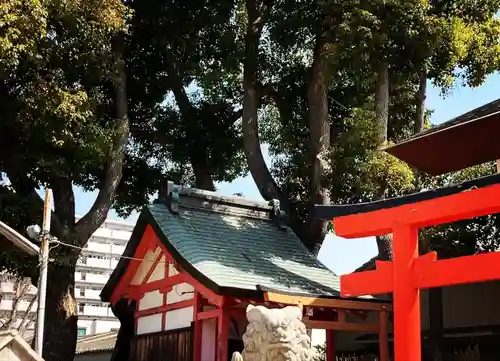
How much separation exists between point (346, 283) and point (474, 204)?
7.00 ft

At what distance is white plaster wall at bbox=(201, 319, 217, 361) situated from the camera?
11969mm

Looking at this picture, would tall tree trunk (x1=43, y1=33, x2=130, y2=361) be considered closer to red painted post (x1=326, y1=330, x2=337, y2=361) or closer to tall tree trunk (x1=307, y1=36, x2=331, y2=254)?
tall tree trunk (x1=307, y1=36, x2=331, y2=254)

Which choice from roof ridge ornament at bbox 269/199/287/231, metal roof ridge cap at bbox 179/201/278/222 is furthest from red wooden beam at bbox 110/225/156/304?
roof ridge ornament at bbox 269/199/287/231

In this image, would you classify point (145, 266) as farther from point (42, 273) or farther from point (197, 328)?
Result: point (42, 273)

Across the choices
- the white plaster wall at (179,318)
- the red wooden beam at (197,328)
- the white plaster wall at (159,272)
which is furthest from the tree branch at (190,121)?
the red wooden beam at (197,328)

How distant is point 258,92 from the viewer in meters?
17.2

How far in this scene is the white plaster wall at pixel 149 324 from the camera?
1353cm

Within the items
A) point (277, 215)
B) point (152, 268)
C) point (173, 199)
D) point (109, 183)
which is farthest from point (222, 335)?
point (109, 183)

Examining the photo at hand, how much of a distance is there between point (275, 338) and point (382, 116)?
337 inches

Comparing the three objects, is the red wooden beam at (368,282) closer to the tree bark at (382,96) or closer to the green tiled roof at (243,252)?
the green tiled roof at (243,252)

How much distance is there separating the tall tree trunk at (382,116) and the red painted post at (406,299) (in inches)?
209

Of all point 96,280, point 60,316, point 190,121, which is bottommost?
point 60,316

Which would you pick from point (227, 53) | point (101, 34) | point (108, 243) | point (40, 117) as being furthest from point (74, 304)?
point (108, 243)

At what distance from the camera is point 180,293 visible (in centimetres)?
1271
